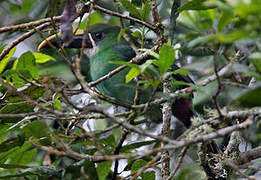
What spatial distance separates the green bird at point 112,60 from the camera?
2.24 meters

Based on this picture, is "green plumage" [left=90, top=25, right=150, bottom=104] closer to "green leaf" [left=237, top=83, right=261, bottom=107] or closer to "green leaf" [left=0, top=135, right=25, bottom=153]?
"green leaf" [left=0, top=135, right=25, bottom=153]

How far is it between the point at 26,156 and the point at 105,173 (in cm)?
48

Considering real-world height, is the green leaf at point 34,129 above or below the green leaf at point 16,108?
below

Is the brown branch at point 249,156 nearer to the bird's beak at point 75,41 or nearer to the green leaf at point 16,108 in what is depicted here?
the green leaf at point 16,108

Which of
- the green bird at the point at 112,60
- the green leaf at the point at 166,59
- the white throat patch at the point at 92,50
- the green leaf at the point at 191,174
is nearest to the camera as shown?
the green leaf at the point at 166,59

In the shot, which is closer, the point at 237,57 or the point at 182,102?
the point at 237,57

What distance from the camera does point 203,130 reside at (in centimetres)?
110

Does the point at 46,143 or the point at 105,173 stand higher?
the point at 46,143

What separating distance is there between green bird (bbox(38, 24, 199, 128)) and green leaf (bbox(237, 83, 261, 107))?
117cm

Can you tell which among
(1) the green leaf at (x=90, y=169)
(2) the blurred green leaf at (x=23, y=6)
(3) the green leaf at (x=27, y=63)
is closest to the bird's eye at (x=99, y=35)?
(2) the blurred green leaf at (x=23, y=6)

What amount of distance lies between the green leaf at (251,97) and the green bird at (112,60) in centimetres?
117

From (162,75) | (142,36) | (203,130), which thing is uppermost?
(142,36)

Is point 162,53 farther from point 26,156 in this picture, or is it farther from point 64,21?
point 26,156

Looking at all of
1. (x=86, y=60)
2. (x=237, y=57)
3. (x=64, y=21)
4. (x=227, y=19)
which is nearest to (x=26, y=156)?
(x=64, y=21)
